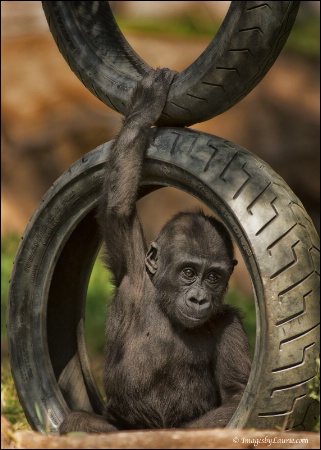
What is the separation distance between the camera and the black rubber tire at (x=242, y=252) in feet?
14.8

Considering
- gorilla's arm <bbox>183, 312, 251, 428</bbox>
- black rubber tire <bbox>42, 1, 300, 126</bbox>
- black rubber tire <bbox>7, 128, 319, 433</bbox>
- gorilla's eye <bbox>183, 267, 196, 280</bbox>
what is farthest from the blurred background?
gorilla's eye <bbox>183, 267, 196, 280</bbox>

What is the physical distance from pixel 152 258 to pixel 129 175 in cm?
63

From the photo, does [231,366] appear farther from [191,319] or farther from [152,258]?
[152,258]

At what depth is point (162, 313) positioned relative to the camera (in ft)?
17.8

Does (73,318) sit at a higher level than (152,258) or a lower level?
lower

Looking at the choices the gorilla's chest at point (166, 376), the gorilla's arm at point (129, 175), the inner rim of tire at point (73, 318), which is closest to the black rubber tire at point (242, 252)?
the inner rim of tire at point (73, 318)

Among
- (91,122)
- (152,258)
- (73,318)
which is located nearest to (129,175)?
(152,258)

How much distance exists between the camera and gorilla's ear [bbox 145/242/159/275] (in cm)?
546

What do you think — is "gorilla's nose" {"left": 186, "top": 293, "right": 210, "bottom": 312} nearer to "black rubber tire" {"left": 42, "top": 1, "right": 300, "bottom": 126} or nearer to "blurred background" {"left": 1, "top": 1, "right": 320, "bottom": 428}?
"black rubber tire" {"left": 42, "top": 1, "right": 300, "bottom": 126}

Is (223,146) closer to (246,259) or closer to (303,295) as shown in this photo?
(246,259)

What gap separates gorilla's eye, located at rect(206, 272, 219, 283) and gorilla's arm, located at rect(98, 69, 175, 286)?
468 mm

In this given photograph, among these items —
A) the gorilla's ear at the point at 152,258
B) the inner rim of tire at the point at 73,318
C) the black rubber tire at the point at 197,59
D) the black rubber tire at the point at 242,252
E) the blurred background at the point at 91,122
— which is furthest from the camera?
the blurred background at the point at 91,122

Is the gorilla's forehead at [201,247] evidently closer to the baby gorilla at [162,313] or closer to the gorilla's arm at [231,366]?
the baby gorilla at [162,313]

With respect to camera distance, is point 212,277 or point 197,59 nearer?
point 197,59
